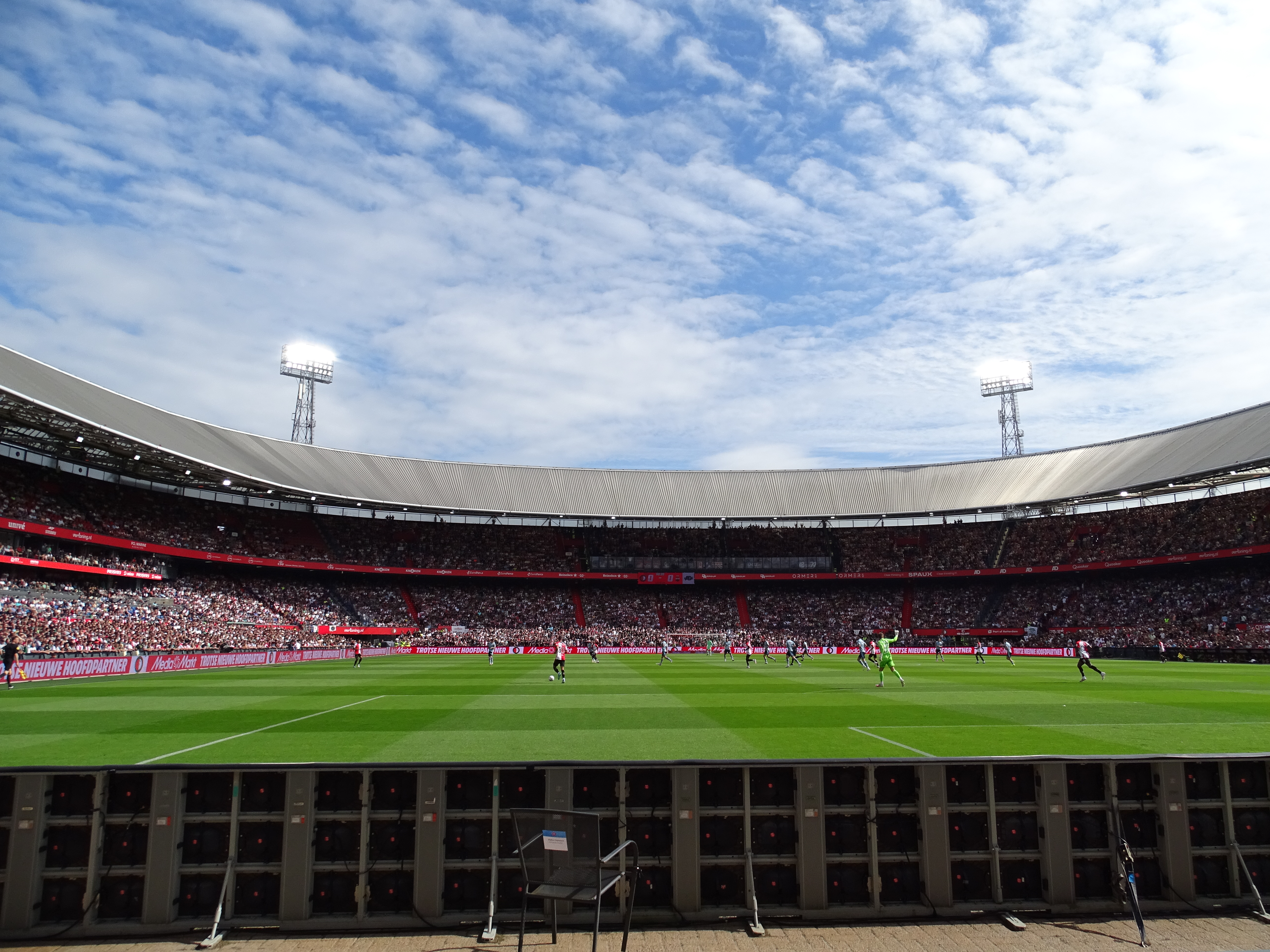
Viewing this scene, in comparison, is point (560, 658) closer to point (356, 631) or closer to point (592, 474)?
point (356, 631)

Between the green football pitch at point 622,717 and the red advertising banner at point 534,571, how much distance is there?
17352 mm

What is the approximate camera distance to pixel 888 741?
14.9 m

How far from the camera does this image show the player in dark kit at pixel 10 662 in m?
26.9

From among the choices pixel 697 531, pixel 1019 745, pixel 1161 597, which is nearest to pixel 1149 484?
pixel 1161 597

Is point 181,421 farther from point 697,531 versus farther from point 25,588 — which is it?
point 697,531

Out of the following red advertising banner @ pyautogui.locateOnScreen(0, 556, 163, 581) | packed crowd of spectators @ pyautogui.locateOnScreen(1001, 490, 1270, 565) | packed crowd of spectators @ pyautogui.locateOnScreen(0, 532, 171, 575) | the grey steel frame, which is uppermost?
packed crowd of spectators @ pyautogui.locateOnScreen(1001, 490, 1270, 565)

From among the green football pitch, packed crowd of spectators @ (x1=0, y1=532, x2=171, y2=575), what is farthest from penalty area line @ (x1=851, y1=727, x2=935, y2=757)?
packed crowd of spectators @ (x1=0, y1=532, x2=171, y2=575)

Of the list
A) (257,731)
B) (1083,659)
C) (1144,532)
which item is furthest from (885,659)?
→ (1144,532)

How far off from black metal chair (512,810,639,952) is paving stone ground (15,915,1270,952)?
2.78 feet

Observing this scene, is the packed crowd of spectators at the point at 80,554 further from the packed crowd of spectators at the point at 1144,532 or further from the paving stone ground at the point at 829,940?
the packed crowd of spectators at the point at 1144,532

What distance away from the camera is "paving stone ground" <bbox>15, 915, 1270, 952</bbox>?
6.57 m

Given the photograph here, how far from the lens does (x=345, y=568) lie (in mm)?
64000

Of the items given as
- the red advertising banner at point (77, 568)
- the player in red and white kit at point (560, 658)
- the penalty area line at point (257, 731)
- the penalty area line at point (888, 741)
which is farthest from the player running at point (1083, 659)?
the red advertising banner at point (77, 568)

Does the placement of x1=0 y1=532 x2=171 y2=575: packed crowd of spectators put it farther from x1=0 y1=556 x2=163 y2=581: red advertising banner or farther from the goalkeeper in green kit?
the goalkeeper in green kit
